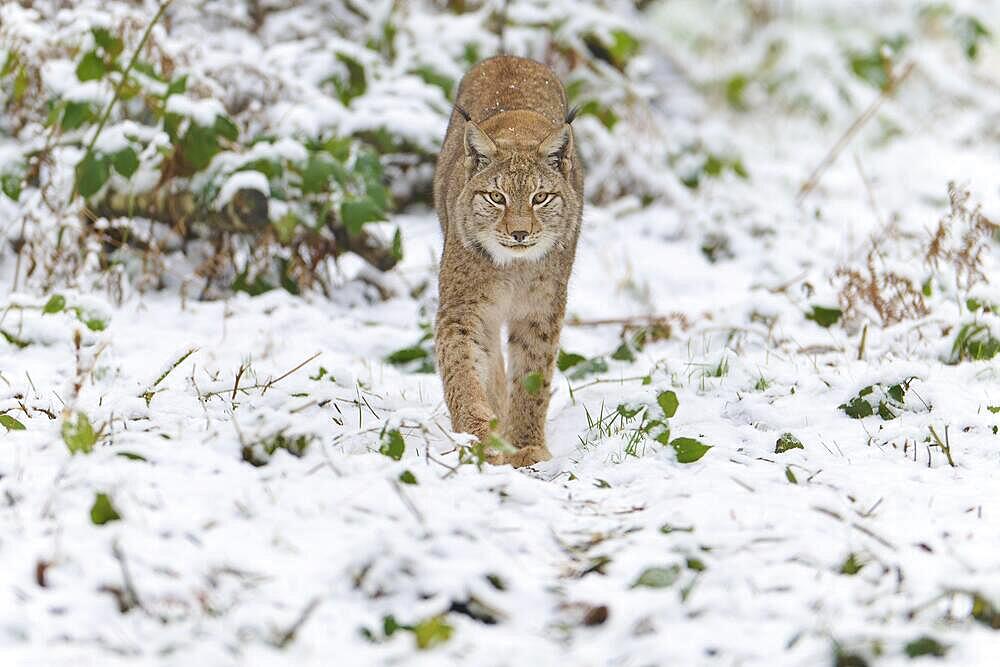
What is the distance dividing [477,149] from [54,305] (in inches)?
72.4

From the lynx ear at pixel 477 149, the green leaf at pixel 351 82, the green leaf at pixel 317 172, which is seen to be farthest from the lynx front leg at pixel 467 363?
the green leaf at pixel 351 82

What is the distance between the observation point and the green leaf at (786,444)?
12.1 ft

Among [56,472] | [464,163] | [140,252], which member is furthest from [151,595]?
→ [140,252]

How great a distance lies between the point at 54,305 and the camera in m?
4.89

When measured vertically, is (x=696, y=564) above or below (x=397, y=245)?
below

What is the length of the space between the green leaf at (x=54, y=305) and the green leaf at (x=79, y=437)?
199cm

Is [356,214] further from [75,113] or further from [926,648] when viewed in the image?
[926,648]

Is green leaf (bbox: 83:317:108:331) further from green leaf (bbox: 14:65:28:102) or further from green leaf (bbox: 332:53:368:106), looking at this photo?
green leaf (bbox: 332:53:368:106)

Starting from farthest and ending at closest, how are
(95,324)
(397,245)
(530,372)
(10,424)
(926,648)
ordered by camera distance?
(397,245), (95,324), (530,372), (10,424), (926,648)

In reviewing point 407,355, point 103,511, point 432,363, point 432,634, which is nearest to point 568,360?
point 432,363

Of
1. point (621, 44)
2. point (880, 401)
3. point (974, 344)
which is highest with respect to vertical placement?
point (621, 44)

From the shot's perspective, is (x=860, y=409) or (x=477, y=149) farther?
(x=477, y=149)

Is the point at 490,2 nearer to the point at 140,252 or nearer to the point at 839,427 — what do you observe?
the point at 140,252

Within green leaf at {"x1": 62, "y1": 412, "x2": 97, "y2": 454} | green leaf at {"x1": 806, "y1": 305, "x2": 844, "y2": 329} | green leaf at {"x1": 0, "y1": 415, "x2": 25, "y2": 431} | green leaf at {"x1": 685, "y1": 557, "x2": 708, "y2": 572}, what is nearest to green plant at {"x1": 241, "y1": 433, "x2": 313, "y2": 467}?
green leaf at {"x1": 62, "y1": 412, "x2": 97, "y2": 454}
